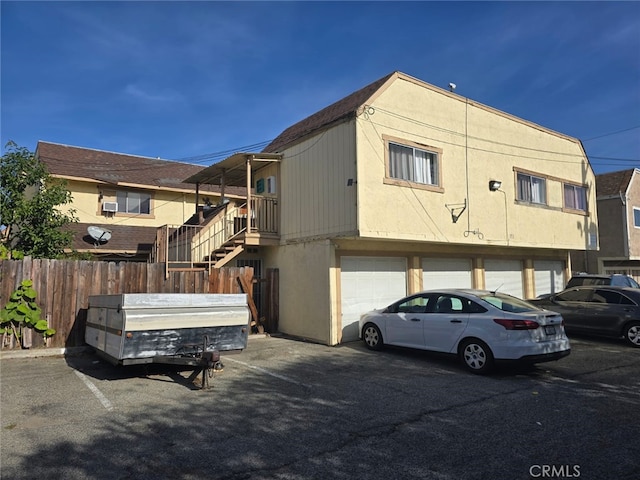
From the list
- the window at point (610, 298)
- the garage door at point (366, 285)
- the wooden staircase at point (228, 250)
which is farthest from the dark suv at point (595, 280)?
the wooden staircase at point (228, 250)

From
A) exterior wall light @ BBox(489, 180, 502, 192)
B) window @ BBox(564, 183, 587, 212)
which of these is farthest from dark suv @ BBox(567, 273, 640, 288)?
exterior wall light @ BBox(489, 180, 502, 192)

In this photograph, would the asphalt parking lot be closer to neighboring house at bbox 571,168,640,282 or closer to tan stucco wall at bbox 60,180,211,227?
tan stucco wall at bbox 60,180,211,227

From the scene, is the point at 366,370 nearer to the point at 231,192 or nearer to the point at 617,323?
the point at 617,323

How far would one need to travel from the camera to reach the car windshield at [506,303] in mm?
8152

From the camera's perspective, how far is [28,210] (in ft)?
35.3

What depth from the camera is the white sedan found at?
7.65 m

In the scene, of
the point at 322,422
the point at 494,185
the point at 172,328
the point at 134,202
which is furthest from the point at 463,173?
the point at 134,202

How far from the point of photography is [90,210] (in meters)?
17.7

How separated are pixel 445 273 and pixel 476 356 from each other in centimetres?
613

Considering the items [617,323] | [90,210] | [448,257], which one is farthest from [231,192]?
[617,323]

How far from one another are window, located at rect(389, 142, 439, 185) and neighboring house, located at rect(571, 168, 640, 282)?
55.3 feet

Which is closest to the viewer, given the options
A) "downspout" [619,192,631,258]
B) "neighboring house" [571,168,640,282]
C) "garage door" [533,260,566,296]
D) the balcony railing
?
the balcony railing

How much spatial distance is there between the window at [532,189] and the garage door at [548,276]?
2811 millimetres

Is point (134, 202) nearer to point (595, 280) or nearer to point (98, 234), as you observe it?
point (98, 234)
